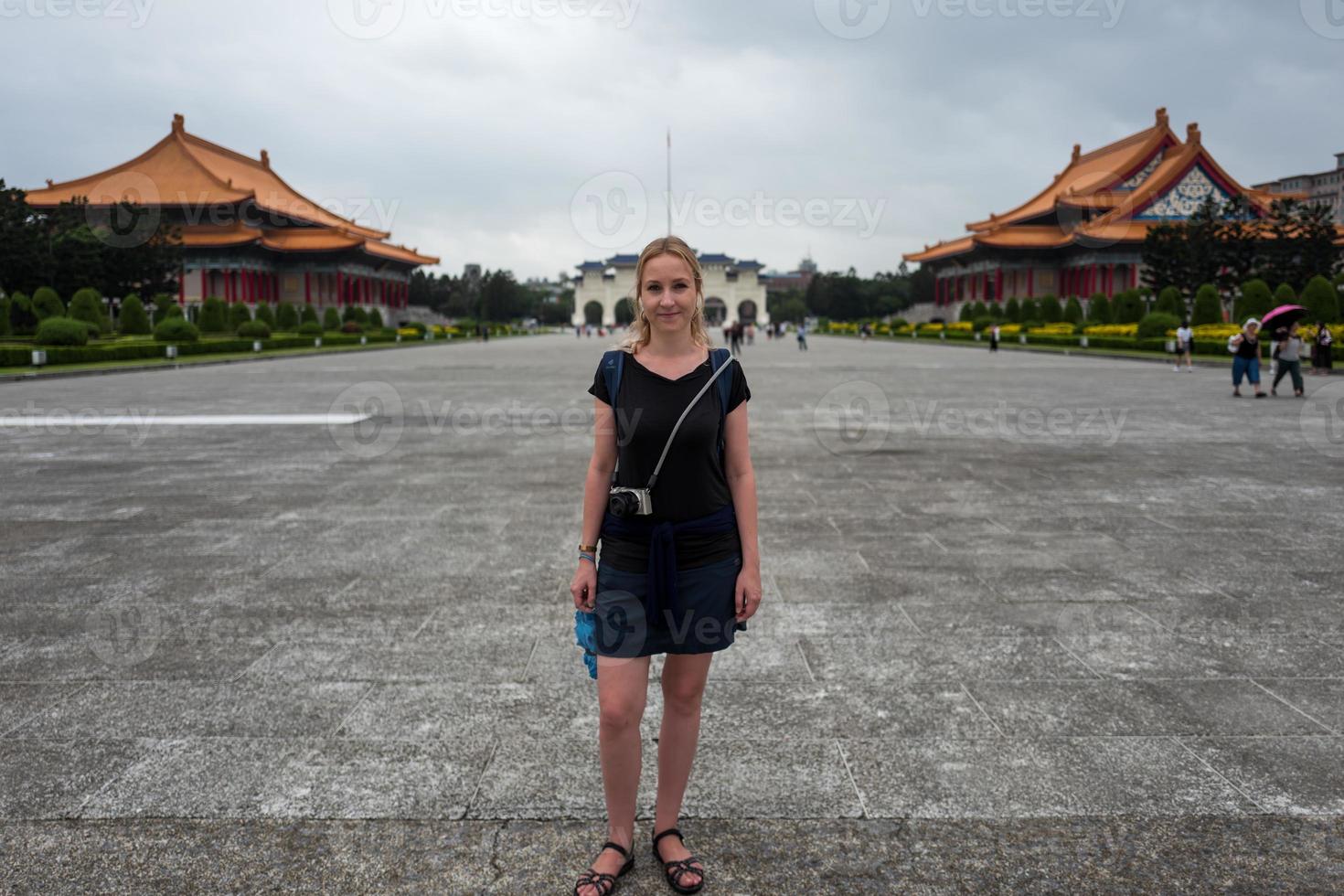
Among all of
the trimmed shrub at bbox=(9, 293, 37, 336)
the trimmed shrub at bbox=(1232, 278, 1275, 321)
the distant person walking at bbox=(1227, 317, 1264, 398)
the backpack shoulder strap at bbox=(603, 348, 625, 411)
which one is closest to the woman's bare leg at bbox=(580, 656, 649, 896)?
the backpack shoulder strap at bbox=(603, 348, 625, 411)

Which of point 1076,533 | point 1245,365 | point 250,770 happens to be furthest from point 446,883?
point 1245,365

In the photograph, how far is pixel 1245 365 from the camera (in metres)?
16.3

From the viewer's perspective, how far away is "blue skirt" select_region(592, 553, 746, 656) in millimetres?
2439

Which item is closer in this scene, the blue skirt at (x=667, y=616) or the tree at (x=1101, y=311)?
the blue skirt at (x=667, y=616)

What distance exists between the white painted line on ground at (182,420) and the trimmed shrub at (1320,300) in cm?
2769

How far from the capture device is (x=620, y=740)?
8.19ft

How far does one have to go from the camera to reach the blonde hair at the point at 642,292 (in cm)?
248

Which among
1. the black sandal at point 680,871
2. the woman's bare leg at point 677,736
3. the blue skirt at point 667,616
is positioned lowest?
the black sandal at point 680,871

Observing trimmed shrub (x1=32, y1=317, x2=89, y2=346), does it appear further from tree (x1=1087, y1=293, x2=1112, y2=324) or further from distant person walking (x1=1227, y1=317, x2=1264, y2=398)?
tree (x1=1087, y1=293, x2=1112, y2=324)

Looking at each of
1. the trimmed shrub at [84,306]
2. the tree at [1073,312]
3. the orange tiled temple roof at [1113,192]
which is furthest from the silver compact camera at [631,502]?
the orange tiled temple roof at [1113,192]

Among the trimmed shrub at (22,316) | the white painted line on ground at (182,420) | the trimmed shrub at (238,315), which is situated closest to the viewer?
the white painted line on ground at (182,420)

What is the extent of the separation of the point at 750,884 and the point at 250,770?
162 cm

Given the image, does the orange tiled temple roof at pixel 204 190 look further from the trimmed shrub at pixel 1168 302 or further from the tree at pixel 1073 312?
the trimmed shrub at pixel 1168 302

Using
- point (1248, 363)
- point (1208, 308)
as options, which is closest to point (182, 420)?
point (1248, 363)
